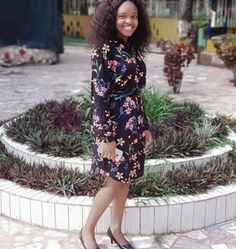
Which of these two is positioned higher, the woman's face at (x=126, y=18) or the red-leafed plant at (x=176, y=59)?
the woman's face at (x=126, y=18)

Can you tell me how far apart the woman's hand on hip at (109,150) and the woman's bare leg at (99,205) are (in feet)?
0.59

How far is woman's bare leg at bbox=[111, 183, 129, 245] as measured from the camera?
2693 mm

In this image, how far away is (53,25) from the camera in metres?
11.0

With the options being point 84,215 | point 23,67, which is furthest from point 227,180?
point 23,67

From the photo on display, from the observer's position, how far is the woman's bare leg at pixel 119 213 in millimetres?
2693

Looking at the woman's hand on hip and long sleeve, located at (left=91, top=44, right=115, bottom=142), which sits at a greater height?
long sleeve, located at (left=91, top=44, right=115, bottom=142)

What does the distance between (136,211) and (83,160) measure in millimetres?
656

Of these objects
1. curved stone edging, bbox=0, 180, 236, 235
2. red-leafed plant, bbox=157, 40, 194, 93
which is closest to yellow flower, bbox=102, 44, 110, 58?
curved stone edging, bbox=0, 180, 236, 235

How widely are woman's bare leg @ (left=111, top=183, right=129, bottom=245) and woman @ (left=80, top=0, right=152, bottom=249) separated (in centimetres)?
5

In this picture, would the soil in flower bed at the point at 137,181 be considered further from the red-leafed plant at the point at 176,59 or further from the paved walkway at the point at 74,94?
the red-leafed plant at the point at 176,59

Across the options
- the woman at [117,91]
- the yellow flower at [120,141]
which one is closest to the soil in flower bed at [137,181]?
the woman at [117,91]

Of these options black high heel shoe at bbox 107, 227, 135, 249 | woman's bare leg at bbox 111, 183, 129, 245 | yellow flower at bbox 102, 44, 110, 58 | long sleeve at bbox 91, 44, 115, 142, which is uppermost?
yellow flower at bbox 102, 44, 110, 58

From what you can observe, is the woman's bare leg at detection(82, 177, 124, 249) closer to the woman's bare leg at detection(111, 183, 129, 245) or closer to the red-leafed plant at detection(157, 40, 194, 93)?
the woman's bare leg at detection(111, 183, 129, 245)

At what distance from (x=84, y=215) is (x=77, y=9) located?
18.0 meters
